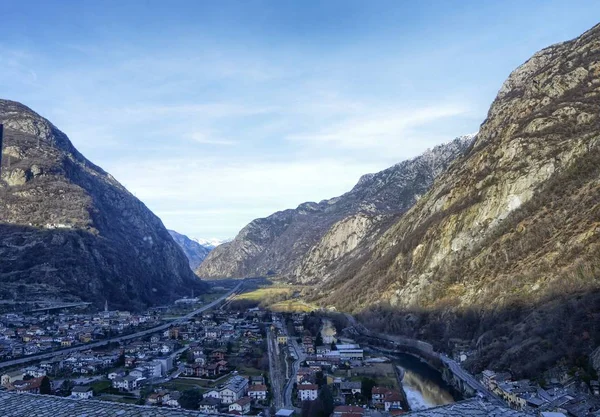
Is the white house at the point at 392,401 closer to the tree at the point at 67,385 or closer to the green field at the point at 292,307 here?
the tree at the point at 67,385

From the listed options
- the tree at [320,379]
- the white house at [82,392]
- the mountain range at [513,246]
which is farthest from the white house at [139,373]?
the mountain range at [513,246]

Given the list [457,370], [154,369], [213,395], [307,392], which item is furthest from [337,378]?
[154,369]

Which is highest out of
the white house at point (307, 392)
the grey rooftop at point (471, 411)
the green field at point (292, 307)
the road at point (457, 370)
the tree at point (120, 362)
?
the grey rooftop at point (471, 411)

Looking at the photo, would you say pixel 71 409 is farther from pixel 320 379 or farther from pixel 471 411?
pixel 320 379

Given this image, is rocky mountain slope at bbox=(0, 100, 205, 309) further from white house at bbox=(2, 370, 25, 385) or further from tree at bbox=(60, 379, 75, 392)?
tree at bbox=(60, 379, 75, 392)

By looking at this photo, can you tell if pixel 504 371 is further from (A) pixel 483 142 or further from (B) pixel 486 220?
(A) pixel 483 142

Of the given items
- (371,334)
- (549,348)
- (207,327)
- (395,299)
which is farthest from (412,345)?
(207,327)

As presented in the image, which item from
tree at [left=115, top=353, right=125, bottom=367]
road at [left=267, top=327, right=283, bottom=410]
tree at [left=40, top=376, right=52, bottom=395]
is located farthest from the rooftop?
tree at [left=115, top=353, right=125, bottom=367]
